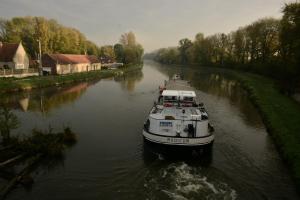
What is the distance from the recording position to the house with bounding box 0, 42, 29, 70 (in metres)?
61.8

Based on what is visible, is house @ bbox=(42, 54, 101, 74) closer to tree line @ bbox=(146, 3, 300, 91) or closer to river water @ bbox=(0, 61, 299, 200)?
river water @ bbox=(0, 61, 299, 200)

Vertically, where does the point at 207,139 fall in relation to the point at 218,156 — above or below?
above

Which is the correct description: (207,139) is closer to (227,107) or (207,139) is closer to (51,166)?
(51,166)

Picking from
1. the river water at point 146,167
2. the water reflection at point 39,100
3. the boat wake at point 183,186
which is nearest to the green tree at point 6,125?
the river water at point 146,167

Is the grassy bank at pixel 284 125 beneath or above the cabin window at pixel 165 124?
beneath

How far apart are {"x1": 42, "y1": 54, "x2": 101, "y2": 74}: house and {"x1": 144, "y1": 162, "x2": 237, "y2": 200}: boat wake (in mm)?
56051

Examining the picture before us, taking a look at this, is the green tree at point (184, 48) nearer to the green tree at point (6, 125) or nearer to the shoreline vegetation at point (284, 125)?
the shoreline vegetation at point (284, 125)

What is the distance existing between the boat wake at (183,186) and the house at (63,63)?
184ft

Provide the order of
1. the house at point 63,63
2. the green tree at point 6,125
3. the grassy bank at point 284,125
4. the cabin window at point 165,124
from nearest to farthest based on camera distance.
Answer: the grassy bank at point 284,125
the cabin window at point 165,124
the green tree at point 6,125
the house at point 63,63

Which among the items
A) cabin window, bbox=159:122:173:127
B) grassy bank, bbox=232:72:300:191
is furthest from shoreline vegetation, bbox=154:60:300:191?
cabin window, bbox=159:122:173:127

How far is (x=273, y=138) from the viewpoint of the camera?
71.5 ft

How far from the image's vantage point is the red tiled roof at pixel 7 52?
203ft

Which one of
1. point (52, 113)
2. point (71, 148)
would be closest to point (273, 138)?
point (71, 148)

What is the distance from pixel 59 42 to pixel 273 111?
7561 cm
